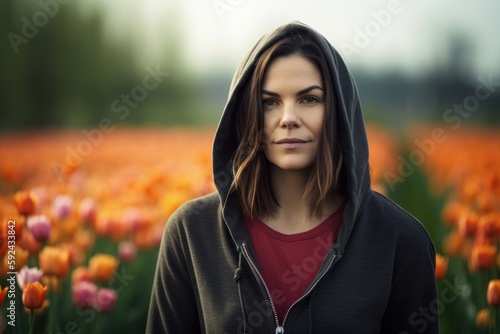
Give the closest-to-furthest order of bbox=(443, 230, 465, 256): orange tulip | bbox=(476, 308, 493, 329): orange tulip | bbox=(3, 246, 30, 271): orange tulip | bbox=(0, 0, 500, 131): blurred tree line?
1. bbox=(3, 246, 30, 271): orange tulip
2. bbox=(476, 308, 493, 329): orange tulip
3. bbox=(443, 230, 465, 256): orange tulip
4. bbox=(0, 0, 500, 131): blurred tree line

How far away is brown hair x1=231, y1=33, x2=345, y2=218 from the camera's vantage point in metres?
1.69

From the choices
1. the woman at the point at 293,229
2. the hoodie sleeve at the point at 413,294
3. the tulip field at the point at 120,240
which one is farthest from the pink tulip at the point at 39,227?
the hoodie sleeve at the point at 413,294

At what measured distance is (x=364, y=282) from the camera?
1703 millimetres

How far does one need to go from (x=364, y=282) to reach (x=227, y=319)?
15.8 inches

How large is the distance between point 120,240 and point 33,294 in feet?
3.04

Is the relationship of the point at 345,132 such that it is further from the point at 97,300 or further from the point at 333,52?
the point at 97,300

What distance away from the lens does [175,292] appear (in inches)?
72.9

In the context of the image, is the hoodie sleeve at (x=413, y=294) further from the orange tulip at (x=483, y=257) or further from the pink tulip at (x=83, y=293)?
the pink tulip at (x=83, y=293)

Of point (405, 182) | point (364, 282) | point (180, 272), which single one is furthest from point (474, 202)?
point (180, 272)

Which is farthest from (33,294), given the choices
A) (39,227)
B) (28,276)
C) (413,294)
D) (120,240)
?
(413,294)

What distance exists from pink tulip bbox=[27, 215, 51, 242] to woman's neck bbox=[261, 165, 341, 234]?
86cm

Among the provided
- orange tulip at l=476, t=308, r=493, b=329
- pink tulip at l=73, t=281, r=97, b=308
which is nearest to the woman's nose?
pink tulip at l=73, t=281, r=97, b=308

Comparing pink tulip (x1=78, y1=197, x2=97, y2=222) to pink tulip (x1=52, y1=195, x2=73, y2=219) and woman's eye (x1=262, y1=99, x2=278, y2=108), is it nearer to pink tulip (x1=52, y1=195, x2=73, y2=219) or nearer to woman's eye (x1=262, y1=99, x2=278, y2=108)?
pink tulip (x1=52, y1=195, x2=73, y2=219)

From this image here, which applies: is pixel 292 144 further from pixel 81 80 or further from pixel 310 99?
pixel 81 80
